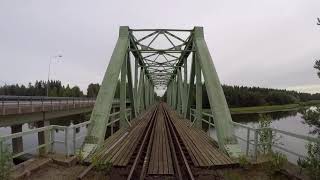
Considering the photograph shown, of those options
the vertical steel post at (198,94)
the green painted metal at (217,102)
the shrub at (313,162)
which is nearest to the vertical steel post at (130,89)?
the vertical steel post at (198,94)

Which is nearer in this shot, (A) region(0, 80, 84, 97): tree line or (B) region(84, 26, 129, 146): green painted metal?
(B) region(84, 26, 129, 146): green painted metal

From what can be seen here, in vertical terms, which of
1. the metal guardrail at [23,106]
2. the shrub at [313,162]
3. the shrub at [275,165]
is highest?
the metal guardrail at [23,106]

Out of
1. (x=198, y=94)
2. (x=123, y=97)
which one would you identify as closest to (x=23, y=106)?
(x=123, y=97)

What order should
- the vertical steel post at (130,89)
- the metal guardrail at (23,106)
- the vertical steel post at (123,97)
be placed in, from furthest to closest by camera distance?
the metal guardrail at (23,106), the vertical steel post at (130,89), the vertical steel post at (123,97)

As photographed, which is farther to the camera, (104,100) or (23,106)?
(23,106)

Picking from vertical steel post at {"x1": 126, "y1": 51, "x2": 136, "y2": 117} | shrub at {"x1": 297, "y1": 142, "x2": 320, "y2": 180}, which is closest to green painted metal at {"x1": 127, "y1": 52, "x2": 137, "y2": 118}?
vertical steel post at {"x1": 126, "y1": 51, "x2": 136, "y2": 117}

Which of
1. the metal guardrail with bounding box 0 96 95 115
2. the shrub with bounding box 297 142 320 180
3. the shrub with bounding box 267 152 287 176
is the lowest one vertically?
the shrub with bounding box 267 152 287 176

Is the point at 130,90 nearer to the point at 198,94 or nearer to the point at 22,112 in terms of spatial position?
the point at 198,94

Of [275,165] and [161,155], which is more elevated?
[275,165]

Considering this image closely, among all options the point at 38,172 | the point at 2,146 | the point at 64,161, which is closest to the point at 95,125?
the point at 64,161

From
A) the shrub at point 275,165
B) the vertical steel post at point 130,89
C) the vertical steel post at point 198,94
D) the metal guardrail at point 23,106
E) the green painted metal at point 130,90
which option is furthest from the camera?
the metal guardrail at point 23,106

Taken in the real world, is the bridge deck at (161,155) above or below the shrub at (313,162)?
below

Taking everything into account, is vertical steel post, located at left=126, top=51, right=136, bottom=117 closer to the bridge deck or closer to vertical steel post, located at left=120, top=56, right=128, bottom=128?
vertical steel post, located at left=120, top=56, right=128, bottom=128

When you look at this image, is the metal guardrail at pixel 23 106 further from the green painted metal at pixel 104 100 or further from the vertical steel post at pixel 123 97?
the green painted metal at pixel 104 100
